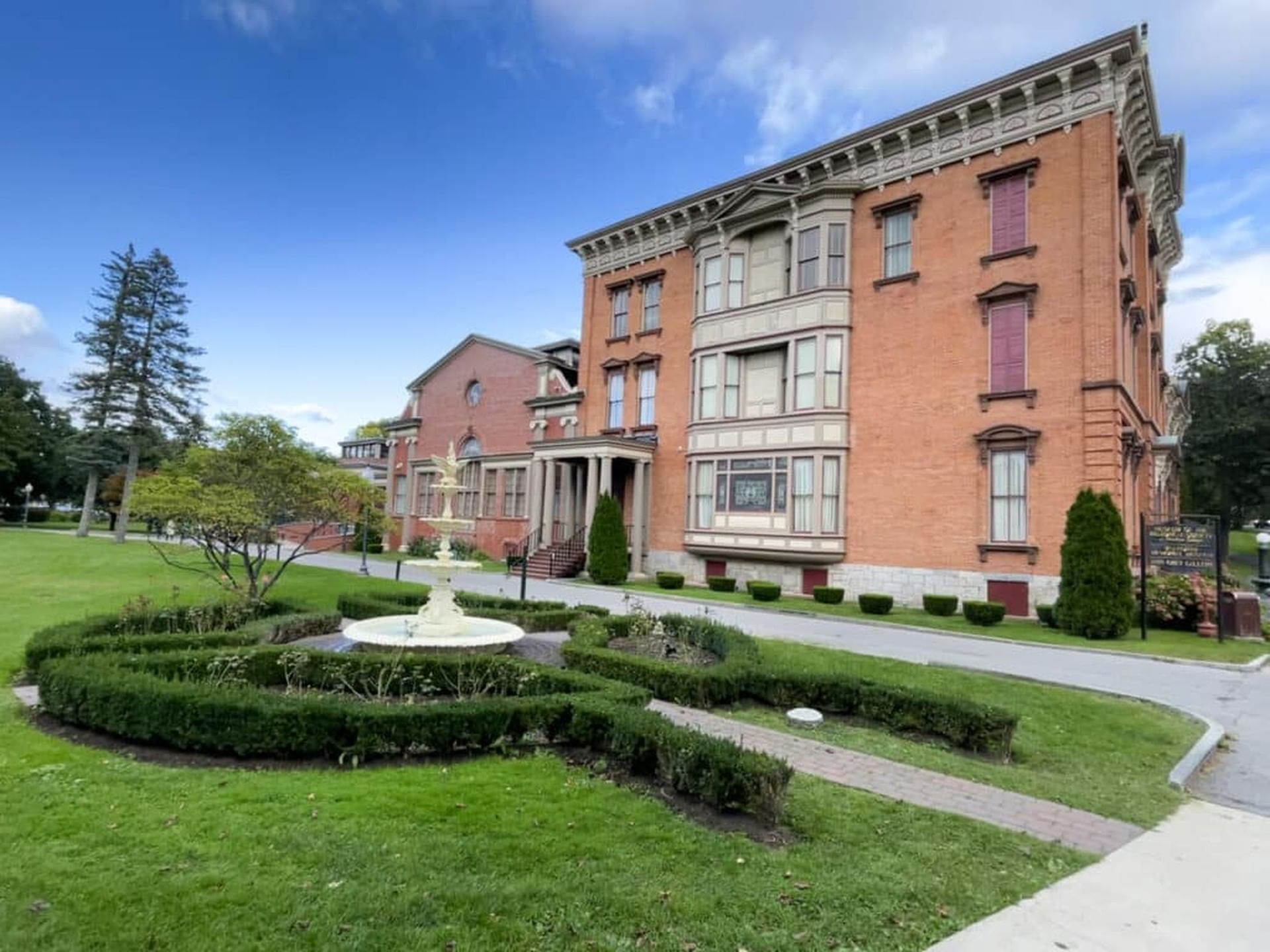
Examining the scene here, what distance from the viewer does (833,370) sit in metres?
21.1

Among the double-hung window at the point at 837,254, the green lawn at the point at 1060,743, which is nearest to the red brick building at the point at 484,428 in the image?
the double-hung window at the point at 837,254

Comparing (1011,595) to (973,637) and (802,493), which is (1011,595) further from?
(802,493)

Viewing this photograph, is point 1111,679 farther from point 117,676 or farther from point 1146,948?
point 117,676

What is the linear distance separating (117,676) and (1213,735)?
37.7 ft

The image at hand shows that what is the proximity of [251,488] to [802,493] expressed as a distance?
15.2 meters

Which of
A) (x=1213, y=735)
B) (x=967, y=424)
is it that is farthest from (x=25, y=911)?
(x=967, y=424)

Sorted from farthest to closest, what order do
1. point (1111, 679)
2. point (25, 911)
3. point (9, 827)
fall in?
point (1111, 679) → point (9, 827) → point (25, 911)

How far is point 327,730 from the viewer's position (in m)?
5.79

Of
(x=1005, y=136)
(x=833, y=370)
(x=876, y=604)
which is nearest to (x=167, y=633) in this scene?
(x=876, y=604)

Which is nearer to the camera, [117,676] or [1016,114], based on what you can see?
[117,676]

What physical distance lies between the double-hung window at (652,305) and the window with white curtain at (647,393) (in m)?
1.75

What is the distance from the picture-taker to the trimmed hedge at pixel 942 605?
1750 centimetres

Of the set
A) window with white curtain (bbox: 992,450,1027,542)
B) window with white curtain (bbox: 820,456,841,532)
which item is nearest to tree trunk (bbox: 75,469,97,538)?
window with white curtain (bbox: 820,456,841,532)

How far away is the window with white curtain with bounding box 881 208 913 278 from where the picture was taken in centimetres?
2040
